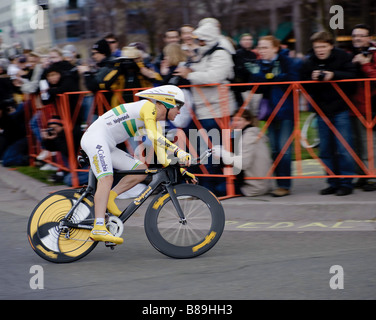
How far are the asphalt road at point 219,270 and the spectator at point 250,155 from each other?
1233mm

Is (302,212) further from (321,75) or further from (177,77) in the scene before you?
(177,77)

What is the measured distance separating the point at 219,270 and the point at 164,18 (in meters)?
→ 28.5

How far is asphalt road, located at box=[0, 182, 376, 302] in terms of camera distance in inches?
200

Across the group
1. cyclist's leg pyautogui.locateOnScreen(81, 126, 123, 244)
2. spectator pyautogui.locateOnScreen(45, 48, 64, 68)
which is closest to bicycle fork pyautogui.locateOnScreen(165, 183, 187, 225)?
cyclist's leg pyautogui.locateOnScreen(81, 126, 123, 244)

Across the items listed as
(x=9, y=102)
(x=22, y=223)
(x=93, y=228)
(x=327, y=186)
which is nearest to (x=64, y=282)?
(x=93, y=228)

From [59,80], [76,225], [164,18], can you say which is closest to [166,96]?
[76,225]

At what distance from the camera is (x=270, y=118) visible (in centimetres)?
832

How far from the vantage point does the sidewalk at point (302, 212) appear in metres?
7.44

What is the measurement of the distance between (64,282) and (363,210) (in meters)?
3.68

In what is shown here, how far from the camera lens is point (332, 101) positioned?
319 inches

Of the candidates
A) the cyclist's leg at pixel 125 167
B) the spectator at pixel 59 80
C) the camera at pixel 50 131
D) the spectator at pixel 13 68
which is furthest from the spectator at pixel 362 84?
the spectator at pixel 13 68

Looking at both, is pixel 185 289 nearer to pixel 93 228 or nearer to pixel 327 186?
pixel 93 228

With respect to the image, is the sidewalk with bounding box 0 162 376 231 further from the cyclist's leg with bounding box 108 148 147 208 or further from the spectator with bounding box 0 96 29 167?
the spectator with bounding box 0 96 29 167

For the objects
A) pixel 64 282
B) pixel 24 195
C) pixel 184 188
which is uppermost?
pixel 184 188
